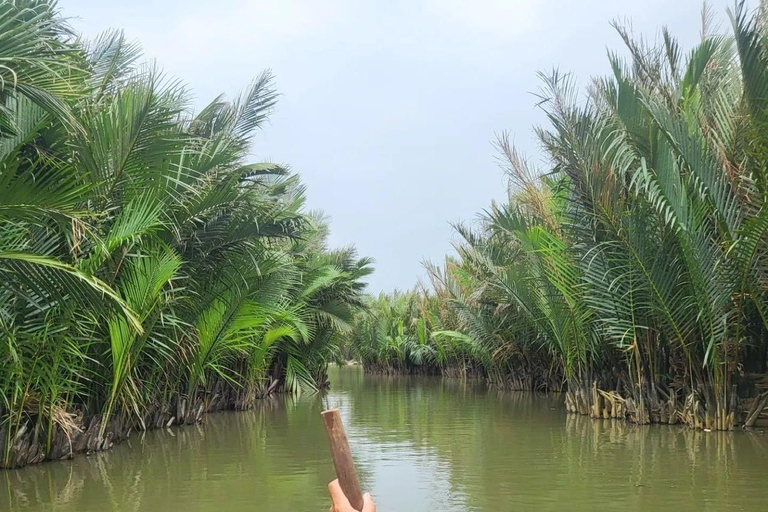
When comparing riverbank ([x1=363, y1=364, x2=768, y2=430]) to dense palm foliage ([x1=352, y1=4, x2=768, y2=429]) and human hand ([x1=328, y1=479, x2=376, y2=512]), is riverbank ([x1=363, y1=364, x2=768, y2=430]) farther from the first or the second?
human hand ([x1=328, y1=479, x2=376, y2=512])

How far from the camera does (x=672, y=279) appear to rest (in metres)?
8.99

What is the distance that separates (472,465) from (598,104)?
5.68 metres

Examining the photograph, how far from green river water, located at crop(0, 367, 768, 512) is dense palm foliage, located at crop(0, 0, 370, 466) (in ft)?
2.28

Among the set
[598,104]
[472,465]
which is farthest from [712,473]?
[598,104]

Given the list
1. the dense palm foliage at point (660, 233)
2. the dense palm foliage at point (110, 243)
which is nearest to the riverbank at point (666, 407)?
the dense palm foliage at point (660, 233)

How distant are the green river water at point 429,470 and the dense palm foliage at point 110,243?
2.28ft

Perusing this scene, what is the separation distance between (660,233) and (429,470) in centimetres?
428

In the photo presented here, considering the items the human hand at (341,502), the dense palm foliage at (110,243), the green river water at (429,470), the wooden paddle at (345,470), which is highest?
the dense palm foliage at (110,243)

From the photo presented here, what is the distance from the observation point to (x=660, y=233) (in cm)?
903

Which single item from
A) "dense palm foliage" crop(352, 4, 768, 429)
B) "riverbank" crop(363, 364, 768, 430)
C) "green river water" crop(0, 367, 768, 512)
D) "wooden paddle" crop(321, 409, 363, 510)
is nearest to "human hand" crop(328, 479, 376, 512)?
"wooden paddle" crop(321, 409, 363, 510)

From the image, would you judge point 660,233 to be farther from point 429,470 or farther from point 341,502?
point 341,502

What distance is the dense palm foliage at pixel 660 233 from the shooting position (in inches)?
321

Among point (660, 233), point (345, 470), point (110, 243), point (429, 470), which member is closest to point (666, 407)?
point (660, 233)

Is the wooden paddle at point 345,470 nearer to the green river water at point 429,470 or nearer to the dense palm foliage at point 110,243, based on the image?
the dense palm foliage at point 110,243
